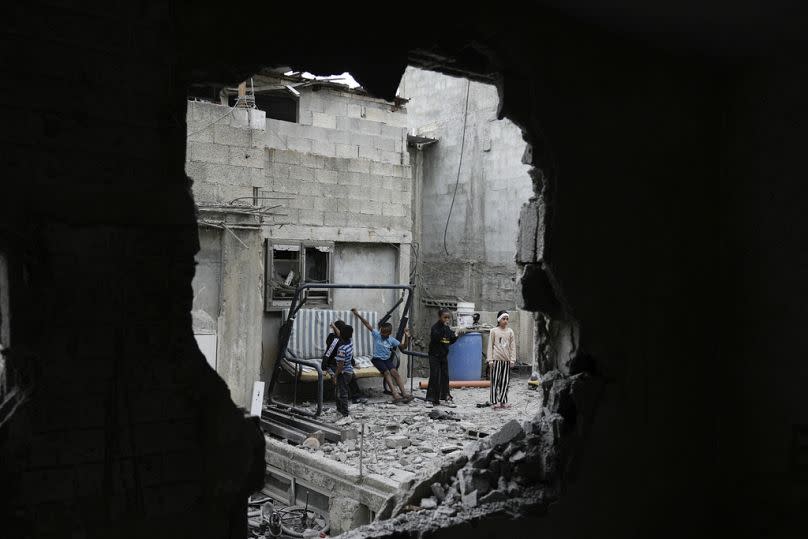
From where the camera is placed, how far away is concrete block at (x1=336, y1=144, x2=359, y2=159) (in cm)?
1042

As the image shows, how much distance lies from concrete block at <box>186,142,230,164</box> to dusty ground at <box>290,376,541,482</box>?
3801 mm

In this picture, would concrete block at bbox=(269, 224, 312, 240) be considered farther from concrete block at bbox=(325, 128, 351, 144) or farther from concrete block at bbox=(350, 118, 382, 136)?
Answer: concrete block at bbox=(350, 118, 382, 136)

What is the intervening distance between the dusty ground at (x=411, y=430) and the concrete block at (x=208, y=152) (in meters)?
3.80

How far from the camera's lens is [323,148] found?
10258 mm

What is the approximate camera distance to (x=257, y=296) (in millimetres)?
9352

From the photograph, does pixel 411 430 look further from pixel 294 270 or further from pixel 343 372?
pixel 294 270

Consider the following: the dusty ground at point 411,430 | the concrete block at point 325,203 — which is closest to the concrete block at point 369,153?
the concrete block at point 325,203

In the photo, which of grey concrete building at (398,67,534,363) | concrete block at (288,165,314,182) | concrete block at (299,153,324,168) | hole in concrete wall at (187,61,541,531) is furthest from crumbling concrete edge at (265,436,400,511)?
grey concrete building at (398,67,534,363)

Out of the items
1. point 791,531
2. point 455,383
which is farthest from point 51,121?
point 455,383

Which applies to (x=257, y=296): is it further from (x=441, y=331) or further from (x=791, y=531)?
(x=791, y=531)

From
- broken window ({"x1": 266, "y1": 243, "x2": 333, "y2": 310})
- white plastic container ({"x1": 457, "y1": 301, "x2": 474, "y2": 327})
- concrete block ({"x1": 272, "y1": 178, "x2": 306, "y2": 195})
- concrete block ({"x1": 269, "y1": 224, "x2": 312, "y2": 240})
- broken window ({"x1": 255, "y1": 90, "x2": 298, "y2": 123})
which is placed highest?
broken window ({"x1": 255, "y1": 90, "x2": 298, "y2": 123})

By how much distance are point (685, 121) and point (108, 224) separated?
354 cm

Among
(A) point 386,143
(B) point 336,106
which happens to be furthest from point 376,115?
(B) point 336,106

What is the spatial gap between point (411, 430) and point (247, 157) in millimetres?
4461
